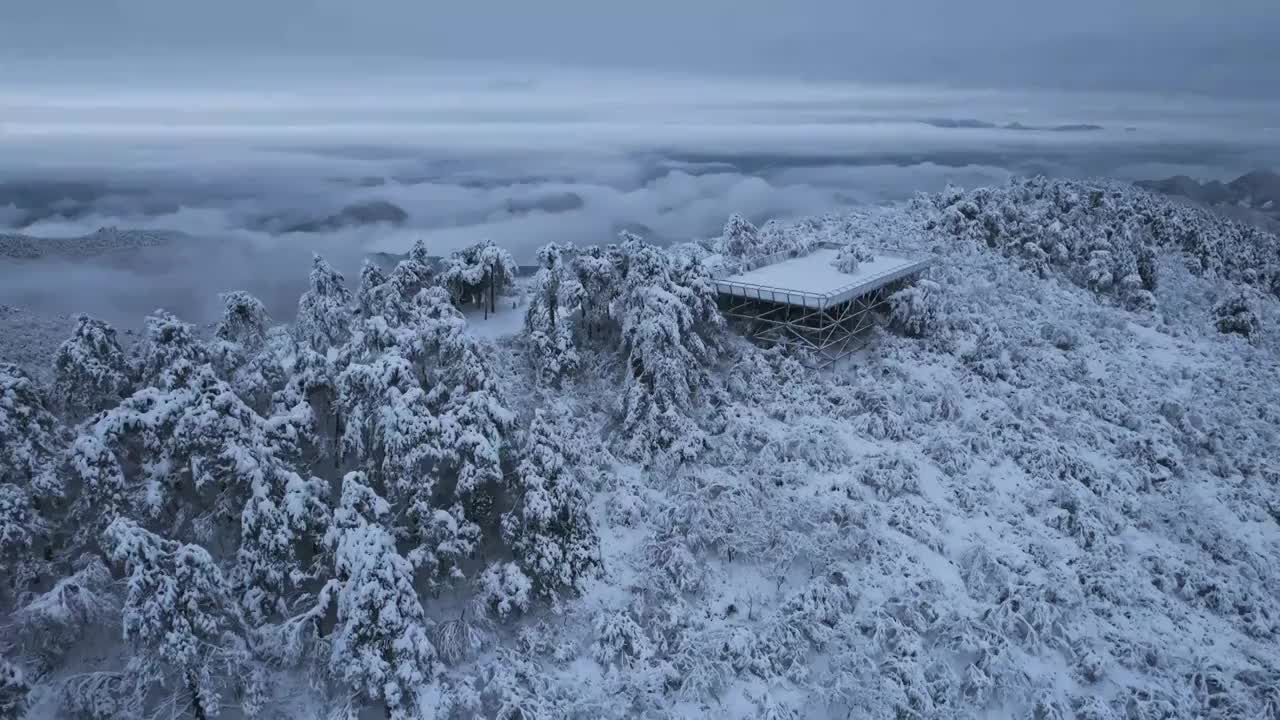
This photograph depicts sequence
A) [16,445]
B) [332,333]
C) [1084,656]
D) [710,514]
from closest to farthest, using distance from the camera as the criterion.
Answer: [16,445] < [1084,656] < [710,514] < [332,333]

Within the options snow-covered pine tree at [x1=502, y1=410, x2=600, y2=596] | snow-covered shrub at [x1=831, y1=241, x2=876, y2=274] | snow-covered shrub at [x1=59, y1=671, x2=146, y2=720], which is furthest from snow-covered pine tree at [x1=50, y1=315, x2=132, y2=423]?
snow-covered shrub at [x1=831, y1=241, x2=876, y2=274]

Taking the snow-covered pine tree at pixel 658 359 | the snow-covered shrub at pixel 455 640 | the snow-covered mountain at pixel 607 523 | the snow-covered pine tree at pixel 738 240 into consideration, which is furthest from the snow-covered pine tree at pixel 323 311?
the snow-covered pine tree at pixel 738 240

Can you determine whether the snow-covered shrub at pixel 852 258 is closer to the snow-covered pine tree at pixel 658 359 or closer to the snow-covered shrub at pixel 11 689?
the snow-covered pine tree at pixel 658 359

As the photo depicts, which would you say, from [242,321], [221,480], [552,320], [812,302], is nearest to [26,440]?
[221,480]

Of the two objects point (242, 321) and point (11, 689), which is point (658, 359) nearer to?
point (242, 321)

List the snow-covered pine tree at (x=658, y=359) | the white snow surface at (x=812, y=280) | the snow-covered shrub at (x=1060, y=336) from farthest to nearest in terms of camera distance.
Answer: the snow-covered shrub at (x=1060, y=336), the white snow surface at (x=812, y=280), the snow-covered pine tree at (x=658, y=359)

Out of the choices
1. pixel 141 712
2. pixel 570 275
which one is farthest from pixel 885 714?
pixel 570 275

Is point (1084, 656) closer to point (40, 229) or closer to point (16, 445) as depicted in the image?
point (16, 445)
